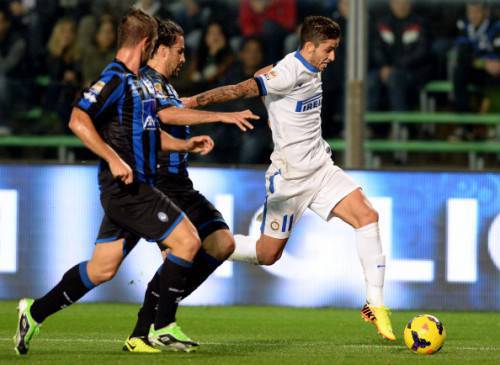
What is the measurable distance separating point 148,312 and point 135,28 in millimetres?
1796

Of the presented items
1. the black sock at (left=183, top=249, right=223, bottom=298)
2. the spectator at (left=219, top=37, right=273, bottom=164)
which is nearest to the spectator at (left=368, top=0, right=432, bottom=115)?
the spectator at (left=219, top=37, right=273, bottom=164)

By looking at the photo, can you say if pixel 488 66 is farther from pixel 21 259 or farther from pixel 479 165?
pixel 21 259

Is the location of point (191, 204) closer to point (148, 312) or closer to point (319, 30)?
point (148, 312)

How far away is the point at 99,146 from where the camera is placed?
646 centimetres

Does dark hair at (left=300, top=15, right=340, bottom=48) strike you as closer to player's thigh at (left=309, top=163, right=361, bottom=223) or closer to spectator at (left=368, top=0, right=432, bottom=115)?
player's thigh at (left=309, top=163, right=361, bottom=223)

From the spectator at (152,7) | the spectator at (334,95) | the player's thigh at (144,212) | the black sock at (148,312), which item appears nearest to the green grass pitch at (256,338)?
the black sock at (148,312)

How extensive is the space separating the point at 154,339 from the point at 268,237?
1.72m

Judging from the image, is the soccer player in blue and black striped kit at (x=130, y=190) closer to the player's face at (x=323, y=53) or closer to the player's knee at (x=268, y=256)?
the player's face at (x=323, y=53)

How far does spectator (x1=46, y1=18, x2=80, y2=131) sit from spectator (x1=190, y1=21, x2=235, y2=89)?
1.50m

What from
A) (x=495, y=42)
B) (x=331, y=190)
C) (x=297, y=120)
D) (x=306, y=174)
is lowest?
(x=331, y=190)

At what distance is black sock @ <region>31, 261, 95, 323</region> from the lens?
22.4ft

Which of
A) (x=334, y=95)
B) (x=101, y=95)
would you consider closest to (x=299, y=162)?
(x=101, y=95)

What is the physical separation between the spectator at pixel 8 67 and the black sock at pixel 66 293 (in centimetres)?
795

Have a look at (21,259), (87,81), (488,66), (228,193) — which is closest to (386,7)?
(488,66)
